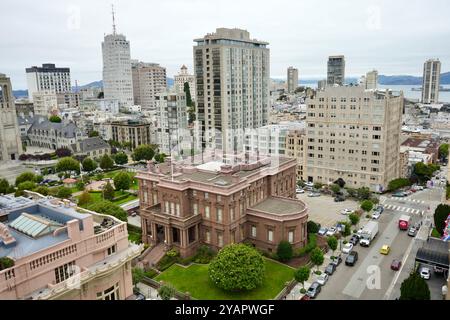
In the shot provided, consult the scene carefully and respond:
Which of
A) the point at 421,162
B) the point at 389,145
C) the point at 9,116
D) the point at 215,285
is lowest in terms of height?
the point at 215,285

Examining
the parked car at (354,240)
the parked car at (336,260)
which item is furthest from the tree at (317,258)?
the parked car at (354,240)

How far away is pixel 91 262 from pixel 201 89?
73235mm

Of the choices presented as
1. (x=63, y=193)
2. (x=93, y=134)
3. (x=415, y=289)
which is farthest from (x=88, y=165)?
(x=415, y=289)

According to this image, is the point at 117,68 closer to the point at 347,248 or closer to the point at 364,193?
the point at 364,193

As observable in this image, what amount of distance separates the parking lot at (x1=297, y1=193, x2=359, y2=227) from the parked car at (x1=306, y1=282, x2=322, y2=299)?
18367mm

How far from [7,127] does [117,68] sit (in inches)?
3719

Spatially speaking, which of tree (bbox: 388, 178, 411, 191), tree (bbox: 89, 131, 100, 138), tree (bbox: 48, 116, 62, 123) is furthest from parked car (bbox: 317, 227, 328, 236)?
tree (bbox: 48, 116, 62, 123)

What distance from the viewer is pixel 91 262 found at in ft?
78.4

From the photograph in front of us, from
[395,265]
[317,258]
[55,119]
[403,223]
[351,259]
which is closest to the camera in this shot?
[317,258]

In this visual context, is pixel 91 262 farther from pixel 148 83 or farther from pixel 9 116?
pixel 148 83

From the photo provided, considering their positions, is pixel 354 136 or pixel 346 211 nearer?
pixel 346 211

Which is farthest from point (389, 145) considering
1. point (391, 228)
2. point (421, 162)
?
point (391, 228)

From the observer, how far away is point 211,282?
38.7 meters

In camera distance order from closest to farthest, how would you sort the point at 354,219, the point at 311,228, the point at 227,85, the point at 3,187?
1. the point at 311,228
2. the point at 354,219
3. the point at 3,187
4. the point at 227,85
